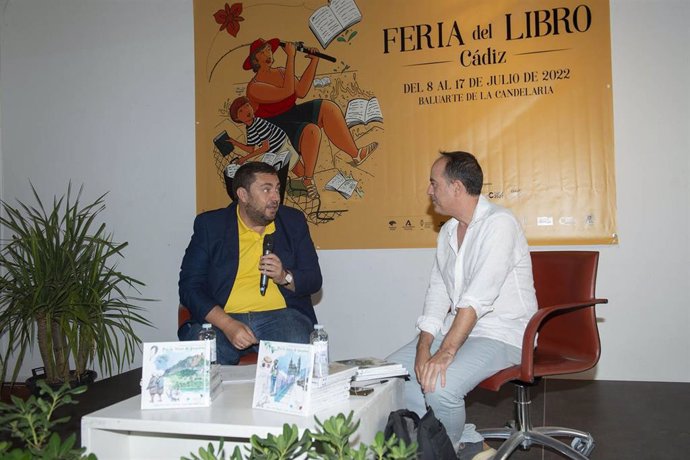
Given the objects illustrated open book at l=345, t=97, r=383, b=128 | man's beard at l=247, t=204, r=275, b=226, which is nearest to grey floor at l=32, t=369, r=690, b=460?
man's beard at l=247, t=204, r=275, b=226

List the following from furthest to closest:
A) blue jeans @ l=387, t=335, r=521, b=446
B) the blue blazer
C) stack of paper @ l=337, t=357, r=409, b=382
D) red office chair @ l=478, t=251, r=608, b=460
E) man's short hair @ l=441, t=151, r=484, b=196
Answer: the blue blazer, man's short hair @ l=441, t=151, r=484, b=196, red office chair @ l=478, t=251, r=608, b=460, blue jeans @ l=387, t=335, r=521, b=446, stack of paper @ l=337, t=357, r=409, b=382

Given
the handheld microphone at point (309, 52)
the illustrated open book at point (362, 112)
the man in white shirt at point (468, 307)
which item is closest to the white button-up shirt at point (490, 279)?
the man in white shirt at point (468, 307)

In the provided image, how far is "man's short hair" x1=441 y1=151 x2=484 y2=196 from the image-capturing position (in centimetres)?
244

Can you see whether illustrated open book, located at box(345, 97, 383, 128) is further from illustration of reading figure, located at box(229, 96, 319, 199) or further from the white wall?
the white wall

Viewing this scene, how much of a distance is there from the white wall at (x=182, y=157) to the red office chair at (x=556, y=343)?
1.08 m

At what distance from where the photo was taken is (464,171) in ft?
8.00

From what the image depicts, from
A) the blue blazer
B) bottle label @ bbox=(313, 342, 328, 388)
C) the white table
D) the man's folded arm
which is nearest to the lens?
the white table

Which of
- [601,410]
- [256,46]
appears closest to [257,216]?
[256,46]

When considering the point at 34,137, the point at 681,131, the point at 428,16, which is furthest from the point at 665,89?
the point at 34,137

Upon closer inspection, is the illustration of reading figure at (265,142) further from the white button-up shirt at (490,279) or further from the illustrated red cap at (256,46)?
the white button-up shirt at (490,279)

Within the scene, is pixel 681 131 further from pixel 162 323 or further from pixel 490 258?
pixel 162 323

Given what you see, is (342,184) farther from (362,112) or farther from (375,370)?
(375,370)

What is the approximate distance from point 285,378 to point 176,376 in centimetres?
34

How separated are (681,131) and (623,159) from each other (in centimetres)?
34
